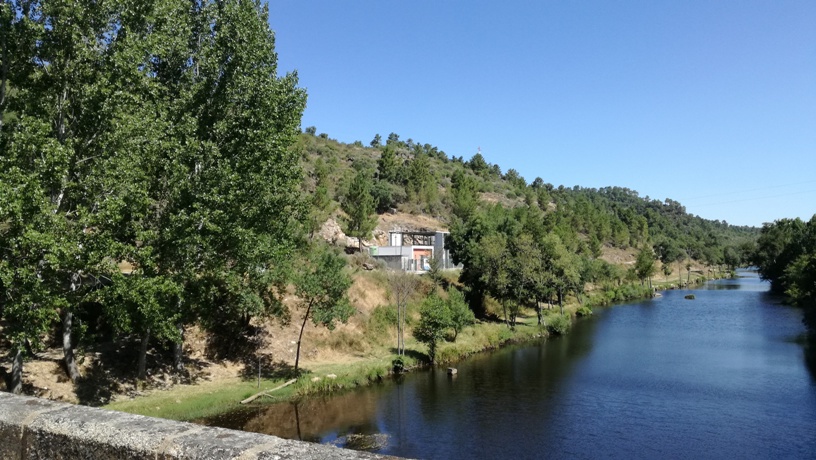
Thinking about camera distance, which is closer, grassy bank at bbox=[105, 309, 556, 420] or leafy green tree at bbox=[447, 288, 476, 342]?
grassy bank at bbox=[105, 309, 556, 420]

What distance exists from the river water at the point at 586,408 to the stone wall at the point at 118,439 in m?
20.3

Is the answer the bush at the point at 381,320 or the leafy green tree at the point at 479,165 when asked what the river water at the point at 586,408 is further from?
the leafy green tree at the point at 479,165

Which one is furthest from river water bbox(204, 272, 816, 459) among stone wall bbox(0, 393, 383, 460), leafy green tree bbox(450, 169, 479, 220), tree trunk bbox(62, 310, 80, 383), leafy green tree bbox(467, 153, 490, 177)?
leafy green tree bbox(467, 153, 490, 177)

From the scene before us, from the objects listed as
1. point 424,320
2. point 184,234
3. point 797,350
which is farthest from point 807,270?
point 184,234

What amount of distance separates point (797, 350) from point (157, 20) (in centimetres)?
5819

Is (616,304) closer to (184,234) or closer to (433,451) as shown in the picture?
(433,451)

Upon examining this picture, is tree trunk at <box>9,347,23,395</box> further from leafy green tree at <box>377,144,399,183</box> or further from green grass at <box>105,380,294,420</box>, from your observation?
leafy green tree at <box>377,144,399,183</box>

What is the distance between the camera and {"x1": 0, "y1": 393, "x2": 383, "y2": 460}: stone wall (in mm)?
4465

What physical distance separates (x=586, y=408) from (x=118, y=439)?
31.8 metres

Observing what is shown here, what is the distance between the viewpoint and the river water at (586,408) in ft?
84.1

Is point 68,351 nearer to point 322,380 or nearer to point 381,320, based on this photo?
point 322,380

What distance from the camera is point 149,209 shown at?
87.1ft

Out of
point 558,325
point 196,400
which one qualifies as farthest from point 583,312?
point 196,400

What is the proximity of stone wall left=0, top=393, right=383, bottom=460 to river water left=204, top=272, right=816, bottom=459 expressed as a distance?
66.6 feet
